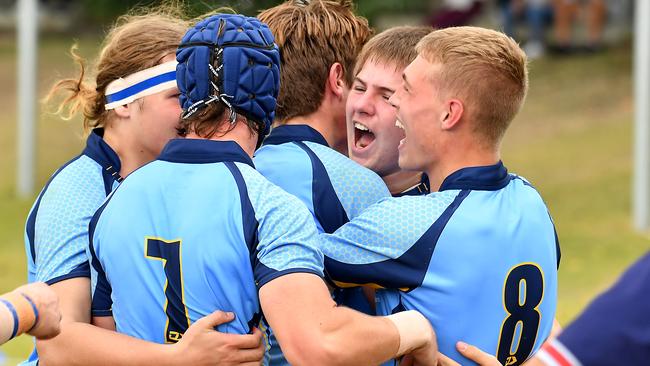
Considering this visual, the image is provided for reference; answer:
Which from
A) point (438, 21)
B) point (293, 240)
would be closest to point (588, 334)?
point (293, 240)

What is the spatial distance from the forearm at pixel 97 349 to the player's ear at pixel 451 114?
1126 millimetres

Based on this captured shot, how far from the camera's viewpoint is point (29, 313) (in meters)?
2.93

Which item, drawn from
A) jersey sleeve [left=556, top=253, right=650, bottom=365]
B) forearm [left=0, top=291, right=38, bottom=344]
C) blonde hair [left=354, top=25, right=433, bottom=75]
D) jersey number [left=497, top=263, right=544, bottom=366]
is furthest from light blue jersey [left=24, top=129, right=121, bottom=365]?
jersey sleeve [left=556, top=253, right=650, bottom=365]

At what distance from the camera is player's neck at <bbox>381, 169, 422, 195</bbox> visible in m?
4.31

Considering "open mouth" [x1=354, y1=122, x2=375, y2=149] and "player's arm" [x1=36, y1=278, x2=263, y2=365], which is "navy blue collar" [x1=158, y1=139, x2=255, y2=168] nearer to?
"player's arm" [x1=36, y1=278, x2=263, y2=365]

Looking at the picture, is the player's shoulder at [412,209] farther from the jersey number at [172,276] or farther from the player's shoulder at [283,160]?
the jersey number at [172,276]

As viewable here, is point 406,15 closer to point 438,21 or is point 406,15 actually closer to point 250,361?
point 438,21

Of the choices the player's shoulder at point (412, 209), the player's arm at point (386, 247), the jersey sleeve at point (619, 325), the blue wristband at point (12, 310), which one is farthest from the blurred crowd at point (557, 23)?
the jersey sleeve at point (619, 325)

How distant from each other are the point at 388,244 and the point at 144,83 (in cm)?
122

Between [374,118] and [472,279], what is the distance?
83 centimetres

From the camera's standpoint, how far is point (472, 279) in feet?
11.2

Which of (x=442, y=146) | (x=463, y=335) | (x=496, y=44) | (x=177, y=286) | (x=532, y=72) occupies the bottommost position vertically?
(x=532, y=72)

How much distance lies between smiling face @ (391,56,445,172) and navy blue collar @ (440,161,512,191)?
0.10 metres

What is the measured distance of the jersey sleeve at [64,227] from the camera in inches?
142
